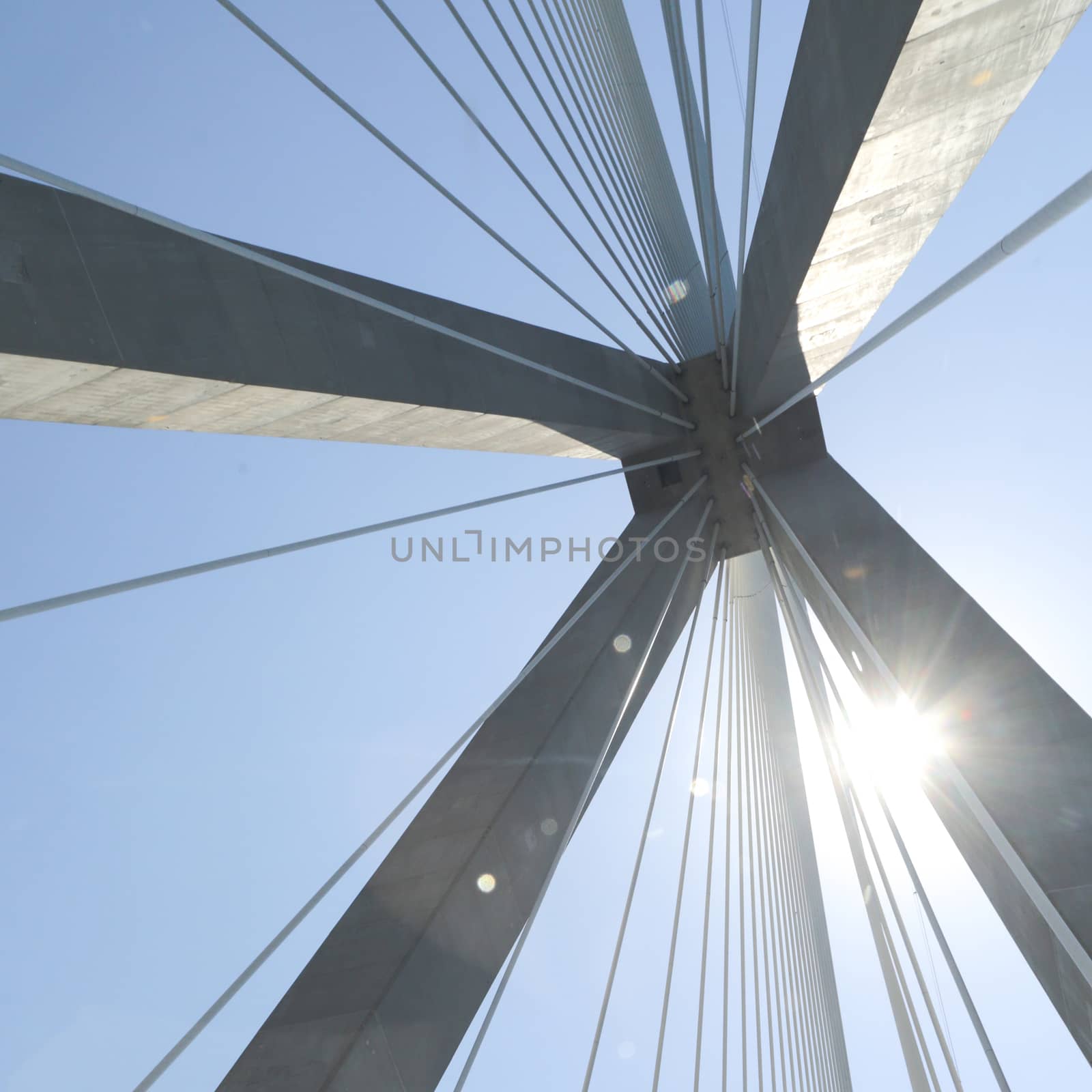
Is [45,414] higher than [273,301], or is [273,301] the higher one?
[273,301]

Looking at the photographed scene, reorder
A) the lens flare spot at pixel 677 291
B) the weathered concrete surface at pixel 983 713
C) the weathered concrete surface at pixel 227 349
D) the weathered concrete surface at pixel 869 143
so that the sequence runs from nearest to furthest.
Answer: the weathered concrete surface at pixel 227 349 → the weathered concrete surface at pixel 869 143 → the weathered concrete surface at pixel 983 713 → the lens flare spot at pixel 677 291

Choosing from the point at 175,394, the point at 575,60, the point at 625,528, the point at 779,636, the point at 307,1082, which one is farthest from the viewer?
the point at 779,636

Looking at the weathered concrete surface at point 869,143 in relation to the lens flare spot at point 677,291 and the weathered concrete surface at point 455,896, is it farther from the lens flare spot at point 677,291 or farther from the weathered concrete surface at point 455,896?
the weathered concrete surface at point 455,896

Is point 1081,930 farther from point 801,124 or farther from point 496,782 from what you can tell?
point 801,124

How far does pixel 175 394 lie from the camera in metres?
5.75

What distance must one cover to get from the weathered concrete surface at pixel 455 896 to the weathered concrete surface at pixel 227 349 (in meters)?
2.20

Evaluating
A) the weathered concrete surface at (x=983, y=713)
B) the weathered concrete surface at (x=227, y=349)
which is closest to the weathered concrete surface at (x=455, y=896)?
the weathered concrete surface at (x=983, y=713)

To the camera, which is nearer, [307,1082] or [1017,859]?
[307,1082]

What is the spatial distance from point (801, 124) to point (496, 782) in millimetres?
4780

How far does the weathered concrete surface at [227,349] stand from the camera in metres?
4.85

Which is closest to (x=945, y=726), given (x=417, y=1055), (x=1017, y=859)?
(x=1017, y=859)

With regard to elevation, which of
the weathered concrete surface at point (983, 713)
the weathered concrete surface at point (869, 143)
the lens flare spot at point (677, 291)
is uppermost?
the lens flare spot at point (677, 291)

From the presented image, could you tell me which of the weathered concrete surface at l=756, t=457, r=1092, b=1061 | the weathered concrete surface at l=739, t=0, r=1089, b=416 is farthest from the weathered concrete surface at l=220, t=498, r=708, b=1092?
the weathered concrete surface at l=739, t=0, r=1089, b=416

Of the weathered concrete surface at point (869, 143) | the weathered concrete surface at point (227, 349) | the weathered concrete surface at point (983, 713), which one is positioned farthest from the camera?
the weathered concrete surface at point (983, 713)
